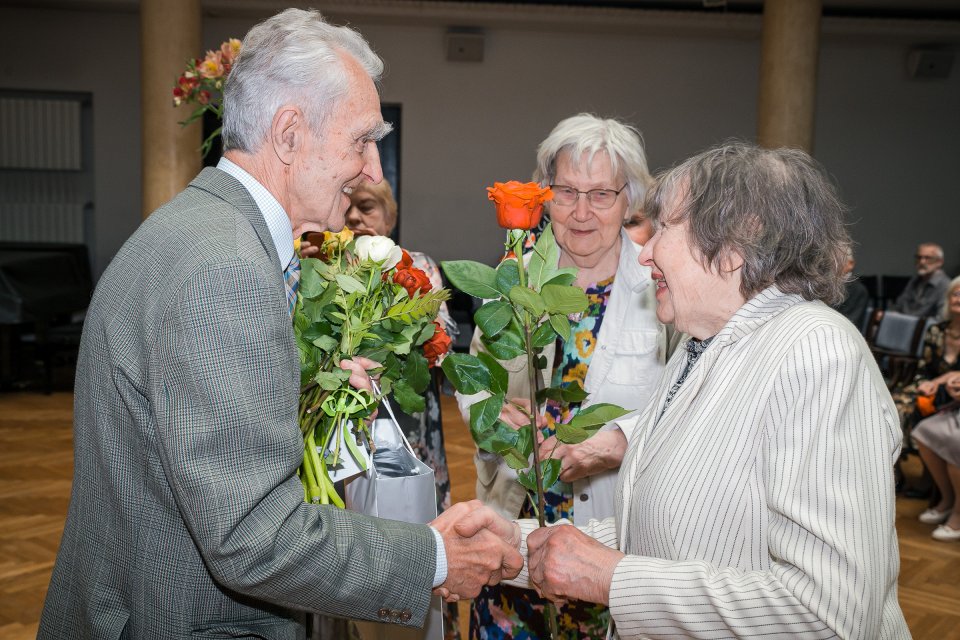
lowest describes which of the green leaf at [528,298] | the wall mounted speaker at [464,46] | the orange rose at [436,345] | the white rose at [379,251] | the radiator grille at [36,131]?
the orange rose at [436,345]

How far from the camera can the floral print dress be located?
2266mm

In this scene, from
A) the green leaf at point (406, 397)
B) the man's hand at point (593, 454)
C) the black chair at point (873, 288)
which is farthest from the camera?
the black chair at point (873, 288)

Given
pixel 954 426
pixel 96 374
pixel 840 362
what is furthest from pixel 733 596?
pixel 954 426

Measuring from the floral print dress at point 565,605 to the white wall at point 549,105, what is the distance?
9.05 metres

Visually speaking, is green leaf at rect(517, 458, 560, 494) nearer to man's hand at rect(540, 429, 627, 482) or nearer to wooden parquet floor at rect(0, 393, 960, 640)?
man's hand at rect(540, 429, 627, 482)

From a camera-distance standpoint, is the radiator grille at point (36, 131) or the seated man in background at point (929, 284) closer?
the seated man in background at point (929, 284)

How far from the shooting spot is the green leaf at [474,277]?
156 centimetres

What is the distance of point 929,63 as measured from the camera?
11.8 m

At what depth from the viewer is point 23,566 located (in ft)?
13.8

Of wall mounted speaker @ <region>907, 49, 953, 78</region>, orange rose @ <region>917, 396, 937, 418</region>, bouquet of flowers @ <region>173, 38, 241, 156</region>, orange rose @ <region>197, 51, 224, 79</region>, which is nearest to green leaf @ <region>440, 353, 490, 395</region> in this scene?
bouquet of flowers @ <region>173, 38, 241, 156</region>

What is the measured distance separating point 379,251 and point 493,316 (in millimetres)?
239

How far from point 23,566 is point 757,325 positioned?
3851mm

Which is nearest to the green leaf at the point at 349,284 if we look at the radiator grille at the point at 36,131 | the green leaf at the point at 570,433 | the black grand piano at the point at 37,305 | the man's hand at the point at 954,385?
the green leaf at the point at 570,433

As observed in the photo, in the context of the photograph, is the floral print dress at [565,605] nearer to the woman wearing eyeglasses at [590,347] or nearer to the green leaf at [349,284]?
the woman wearing eyeglasses at [590,347]
